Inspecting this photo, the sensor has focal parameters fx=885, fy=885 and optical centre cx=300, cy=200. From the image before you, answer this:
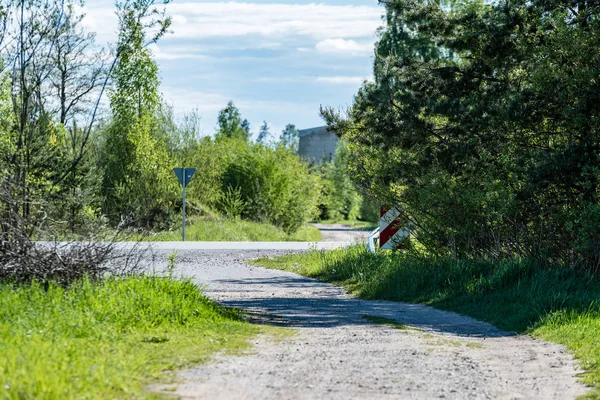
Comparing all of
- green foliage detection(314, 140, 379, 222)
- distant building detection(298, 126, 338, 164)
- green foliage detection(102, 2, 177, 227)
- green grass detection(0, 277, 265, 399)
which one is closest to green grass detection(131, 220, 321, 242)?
green foliage detection(102, 2, 177, 227)

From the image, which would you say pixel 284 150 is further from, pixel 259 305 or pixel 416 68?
pixel 259 305

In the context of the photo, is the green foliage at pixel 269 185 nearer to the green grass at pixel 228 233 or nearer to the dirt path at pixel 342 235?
the dirt path at pixel 342 235

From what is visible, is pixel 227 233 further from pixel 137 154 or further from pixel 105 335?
pixel 105 335

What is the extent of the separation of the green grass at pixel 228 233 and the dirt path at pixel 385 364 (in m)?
23.6

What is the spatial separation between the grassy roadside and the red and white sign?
430 mm

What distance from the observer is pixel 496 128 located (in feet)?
51.3

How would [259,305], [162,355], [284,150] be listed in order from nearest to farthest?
[162,355]
[259,305]
[284,150]

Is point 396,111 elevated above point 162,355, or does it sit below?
above

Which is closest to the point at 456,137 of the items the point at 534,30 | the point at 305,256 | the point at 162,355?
the point at 534,30

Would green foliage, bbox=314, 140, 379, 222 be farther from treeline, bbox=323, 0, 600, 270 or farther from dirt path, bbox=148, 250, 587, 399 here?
dirt path, bbox=148, 250, 587, 399

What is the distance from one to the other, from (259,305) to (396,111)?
198 inches

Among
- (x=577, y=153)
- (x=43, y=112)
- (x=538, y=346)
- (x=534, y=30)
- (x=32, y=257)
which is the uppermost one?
(x=534, y=30)

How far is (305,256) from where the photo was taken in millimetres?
23688

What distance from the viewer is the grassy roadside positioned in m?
10.3
